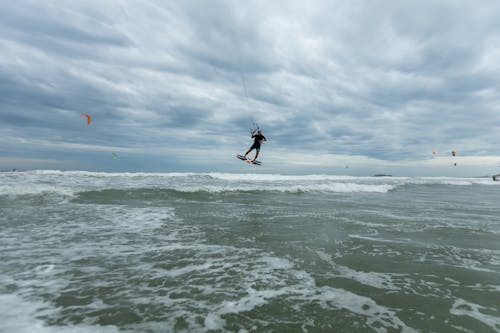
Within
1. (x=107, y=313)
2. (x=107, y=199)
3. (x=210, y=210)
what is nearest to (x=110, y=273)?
(x=107, y=313)

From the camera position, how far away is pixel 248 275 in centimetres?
612

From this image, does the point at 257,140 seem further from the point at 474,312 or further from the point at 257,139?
the point at 474,312

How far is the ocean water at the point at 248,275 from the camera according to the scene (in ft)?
14.2

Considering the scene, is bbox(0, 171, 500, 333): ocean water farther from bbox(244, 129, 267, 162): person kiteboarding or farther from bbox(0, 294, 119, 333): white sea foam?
bbox(244, 129, 267, 162): person kiteboarding

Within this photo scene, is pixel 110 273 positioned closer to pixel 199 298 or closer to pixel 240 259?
pixel 199 298

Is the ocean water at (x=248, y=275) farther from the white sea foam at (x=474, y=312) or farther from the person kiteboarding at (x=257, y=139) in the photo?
the person kiteboarding at (x=257, y=139)

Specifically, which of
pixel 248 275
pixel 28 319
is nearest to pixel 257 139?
pixel 248 275

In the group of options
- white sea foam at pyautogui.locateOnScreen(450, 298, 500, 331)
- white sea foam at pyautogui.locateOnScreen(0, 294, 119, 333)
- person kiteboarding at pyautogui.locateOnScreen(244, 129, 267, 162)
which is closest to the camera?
white sea foam at pyautogui.locateOnScreen(0, 294, 119, 333)

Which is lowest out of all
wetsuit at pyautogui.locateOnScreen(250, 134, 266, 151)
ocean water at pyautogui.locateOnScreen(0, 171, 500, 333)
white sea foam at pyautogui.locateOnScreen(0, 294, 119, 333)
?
white sea foam at pyautogui.locateOnScreen(0, 294, 119, 333)

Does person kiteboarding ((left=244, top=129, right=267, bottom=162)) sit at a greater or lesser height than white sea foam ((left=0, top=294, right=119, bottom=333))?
greater

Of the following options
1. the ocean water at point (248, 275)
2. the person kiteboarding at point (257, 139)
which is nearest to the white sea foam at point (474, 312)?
the ocean water at point (248, 275)

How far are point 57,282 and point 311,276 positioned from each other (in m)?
5.15

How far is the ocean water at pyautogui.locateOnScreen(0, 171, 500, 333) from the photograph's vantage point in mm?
4316

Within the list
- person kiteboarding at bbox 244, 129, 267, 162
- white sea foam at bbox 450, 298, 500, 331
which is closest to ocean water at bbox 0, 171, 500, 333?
white sea foam at bbox 450, 298, 500, 331
